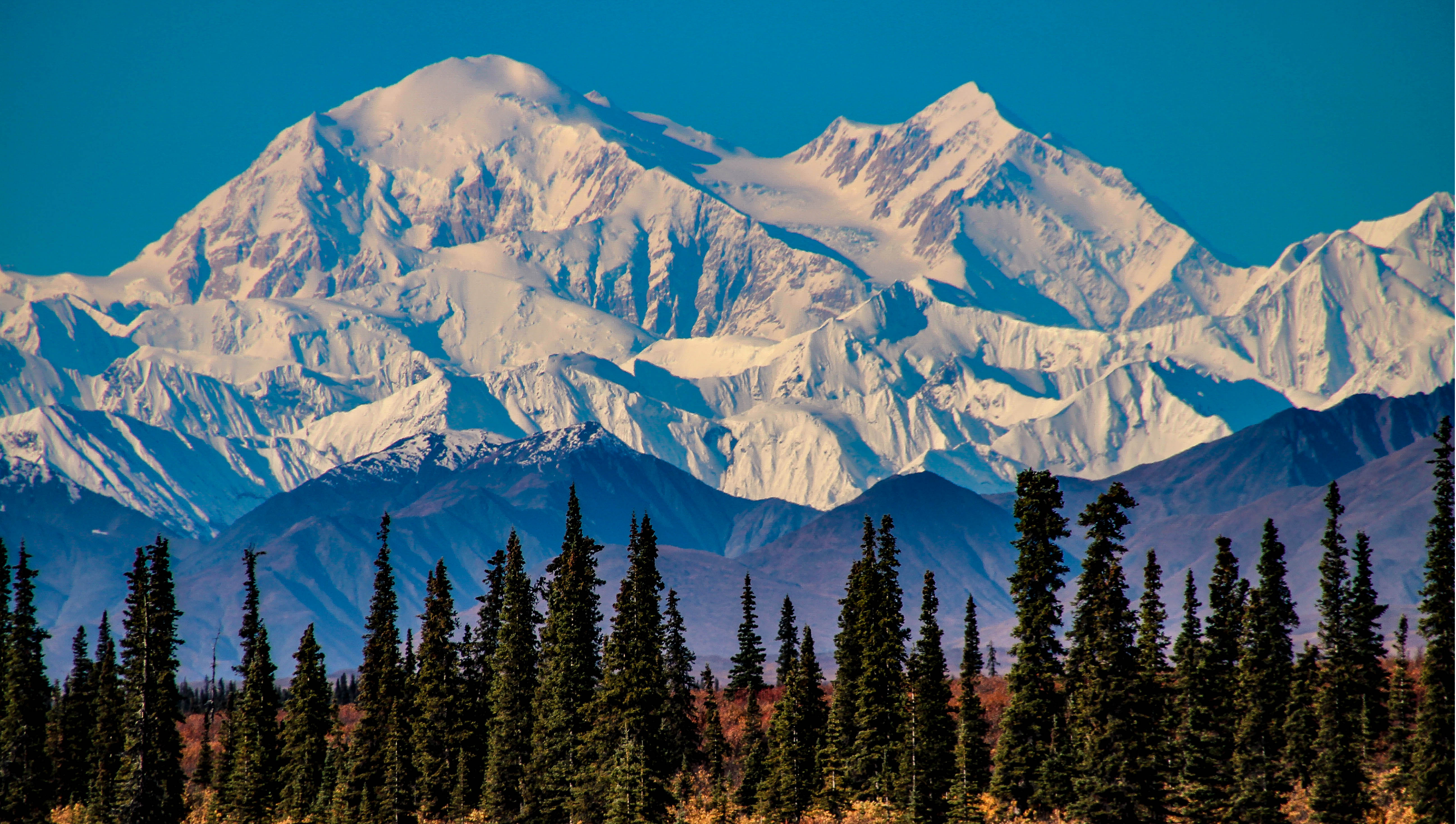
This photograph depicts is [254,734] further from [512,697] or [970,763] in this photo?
[970,763]

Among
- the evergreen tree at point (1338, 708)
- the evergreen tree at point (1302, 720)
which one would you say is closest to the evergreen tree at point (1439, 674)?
the evergreen tree at point (1338, 708)

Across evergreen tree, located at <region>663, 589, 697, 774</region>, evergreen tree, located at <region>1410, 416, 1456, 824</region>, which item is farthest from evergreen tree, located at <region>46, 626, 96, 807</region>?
evergreen tree, located at <region>1410, 416, 1456, 824</region>

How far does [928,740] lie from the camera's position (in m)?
70.6

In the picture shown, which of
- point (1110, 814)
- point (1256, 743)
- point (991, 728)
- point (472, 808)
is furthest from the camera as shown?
point (991, 728)

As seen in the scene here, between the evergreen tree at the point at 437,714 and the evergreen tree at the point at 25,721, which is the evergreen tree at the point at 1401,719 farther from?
the evergreen tree at the point at 25,721

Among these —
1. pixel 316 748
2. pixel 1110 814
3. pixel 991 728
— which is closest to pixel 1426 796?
pixel 1110 814

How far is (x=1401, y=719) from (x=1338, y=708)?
3965 millimetres

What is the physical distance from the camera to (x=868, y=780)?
7850cm

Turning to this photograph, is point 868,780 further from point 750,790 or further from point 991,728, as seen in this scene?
point 991,728

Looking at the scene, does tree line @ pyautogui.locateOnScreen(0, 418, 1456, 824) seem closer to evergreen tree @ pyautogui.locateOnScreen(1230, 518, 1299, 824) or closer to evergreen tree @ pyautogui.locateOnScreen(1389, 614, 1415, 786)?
evergreen tree @ pyautogui.locateOnScreen(1230, 518, 1299, 824)

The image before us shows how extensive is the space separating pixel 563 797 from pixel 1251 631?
3880 cm

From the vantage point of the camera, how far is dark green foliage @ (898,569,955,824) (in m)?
67.4

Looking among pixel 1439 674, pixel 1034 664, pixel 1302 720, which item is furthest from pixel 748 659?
pixel 1439 674

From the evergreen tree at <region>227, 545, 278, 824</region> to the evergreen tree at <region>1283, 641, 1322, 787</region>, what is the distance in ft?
182
